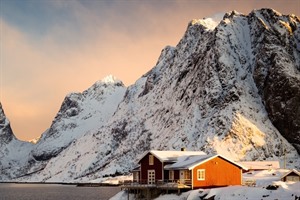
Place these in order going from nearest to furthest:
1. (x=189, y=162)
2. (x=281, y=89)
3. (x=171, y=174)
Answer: (x=189, y=162)
(x=171, y=174)
(x=281, y=89)

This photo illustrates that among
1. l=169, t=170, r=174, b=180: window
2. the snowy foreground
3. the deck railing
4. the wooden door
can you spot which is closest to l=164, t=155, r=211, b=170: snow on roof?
l=169, t=170, r=174, b=180: window

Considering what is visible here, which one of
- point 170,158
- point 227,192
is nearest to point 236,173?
point 170,158

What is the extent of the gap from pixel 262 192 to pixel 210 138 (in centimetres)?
11866

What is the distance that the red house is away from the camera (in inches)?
2987

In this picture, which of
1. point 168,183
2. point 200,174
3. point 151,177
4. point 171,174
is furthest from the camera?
point 151,177

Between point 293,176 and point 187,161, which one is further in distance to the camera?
point 293,176

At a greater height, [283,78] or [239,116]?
[283,78]

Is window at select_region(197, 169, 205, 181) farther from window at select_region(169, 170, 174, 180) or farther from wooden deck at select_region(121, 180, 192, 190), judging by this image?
window at select_region(169, 170, 174, 180)

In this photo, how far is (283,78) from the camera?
190125 millimetres

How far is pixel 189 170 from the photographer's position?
7544 cm

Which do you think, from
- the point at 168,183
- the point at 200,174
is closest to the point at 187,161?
the point at 200,174

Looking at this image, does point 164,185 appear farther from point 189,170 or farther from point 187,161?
point 187,161

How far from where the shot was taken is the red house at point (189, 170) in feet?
249

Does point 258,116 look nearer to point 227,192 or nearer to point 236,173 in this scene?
point 236,173
